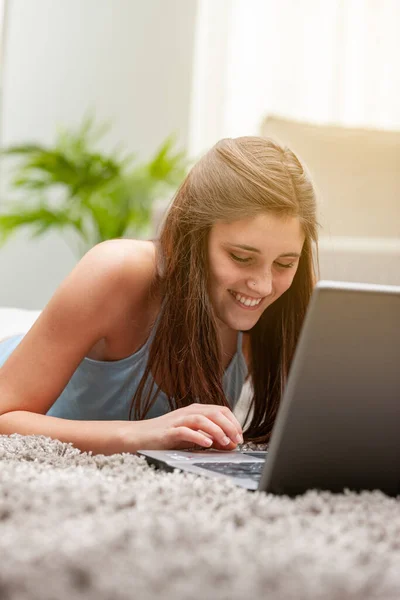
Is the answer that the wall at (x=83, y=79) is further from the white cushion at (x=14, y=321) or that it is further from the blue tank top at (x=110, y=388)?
the blue tank top at (x=110, y=388)

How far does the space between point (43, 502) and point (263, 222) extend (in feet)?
2.66

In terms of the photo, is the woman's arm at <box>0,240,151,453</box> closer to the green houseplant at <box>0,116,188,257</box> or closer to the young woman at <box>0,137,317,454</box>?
the young woman at <box>0,137,317,454</box>

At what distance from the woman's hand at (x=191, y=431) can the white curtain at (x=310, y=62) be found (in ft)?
9.03

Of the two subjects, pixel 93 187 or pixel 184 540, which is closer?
pixel 184 540

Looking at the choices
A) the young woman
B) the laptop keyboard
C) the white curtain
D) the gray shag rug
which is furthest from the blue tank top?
the white curtain

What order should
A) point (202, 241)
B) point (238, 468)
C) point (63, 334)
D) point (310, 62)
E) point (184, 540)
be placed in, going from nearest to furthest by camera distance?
point (184, 540)
point (238, 468)
point (63, 334)
point (202, 241)
point (310, 62)

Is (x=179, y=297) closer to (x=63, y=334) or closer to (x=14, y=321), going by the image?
(x=63, y=334)

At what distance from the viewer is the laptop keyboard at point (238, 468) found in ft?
2.73

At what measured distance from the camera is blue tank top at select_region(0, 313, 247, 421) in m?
1.41

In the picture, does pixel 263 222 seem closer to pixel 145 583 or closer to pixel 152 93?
pixel 145 583

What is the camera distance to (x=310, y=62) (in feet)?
11.8

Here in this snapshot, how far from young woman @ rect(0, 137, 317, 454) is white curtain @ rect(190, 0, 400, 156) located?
2.23 meters

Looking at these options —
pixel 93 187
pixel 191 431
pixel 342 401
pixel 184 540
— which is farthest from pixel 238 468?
pixel 93 187

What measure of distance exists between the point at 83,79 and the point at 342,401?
3.28 metres
